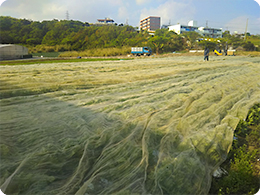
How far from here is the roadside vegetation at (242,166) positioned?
2238 mm

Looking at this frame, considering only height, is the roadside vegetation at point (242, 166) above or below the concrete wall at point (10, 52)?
below

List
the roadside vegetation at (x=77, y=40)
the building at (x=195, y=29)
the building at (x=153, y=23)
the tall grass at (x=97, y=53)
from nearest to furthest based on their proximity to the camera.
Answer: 1. the tall grass at (x=97, y=53)
2. the roadside vegetation at (x=77, y=40)
3. the building at (x=195, y=29)
4. the building at (x=153, y=23)

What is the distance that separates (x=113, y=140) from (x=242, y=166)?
1910 millimetres

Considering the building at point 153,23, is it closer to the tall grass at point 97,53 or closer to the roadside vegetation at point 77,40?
the roadside vegetation at point 77,40

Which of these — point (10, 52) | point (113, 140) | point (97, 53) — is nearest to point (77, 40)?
point (97, 53)

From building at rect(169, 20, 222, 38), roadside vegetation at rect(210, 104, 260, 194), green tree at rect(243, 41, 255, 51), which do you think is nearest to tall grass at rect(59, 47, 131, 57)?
green tree at rect(243, 41, 255, 51)

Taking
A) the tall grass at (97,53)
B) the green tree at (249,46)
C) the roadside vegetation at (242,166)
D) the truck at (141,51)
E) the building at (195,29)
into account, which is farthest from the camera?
the building at (195,29)

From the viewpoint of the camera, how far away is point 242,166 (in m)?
2.52

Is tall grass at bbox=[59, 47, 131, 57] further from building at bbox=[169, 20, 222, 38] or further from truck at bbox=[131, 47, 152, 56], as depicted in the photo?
building at bbox=[169, 20, 222, 38]

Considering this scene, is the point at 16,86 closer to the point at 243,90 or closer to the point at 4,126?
the point at 4,126

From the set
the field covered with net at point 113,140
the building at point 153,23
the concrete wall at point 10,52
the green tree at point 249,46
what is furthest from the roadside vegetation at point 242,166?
the building at point 153,23

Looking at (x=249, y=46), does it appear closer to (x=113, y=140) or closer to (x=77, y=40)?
(x=77, y=40)

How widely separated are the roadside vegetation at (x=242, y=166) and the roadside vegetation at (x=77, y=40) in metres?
33.1

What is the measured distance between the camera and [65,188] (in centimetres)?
194
